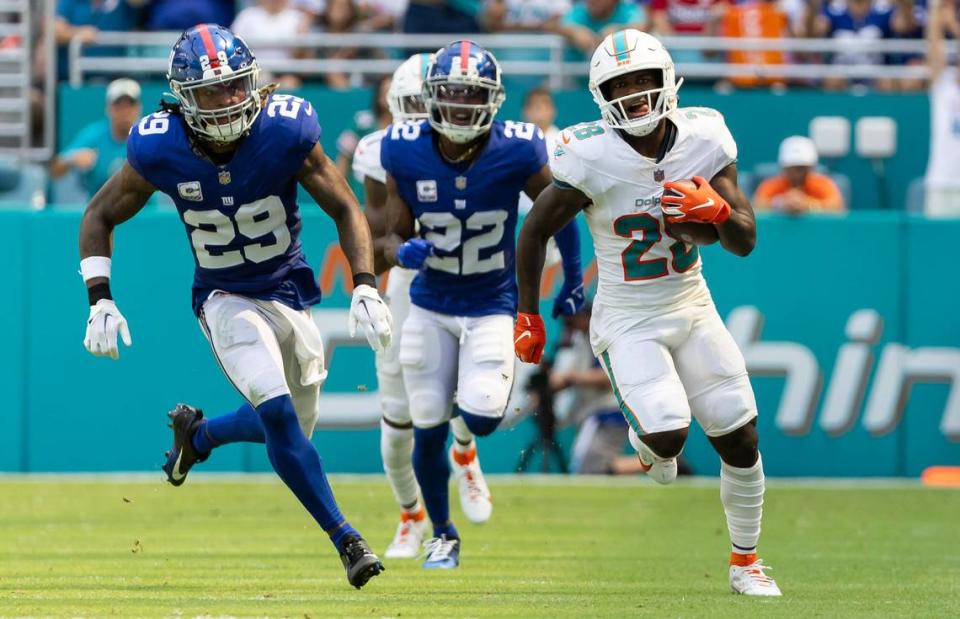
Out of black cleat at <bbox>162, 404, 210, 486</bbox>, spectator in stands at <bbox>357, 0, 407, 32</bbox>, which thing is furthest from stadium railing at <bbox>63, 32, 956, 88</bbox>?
black cleat at <bbox>162, 404, 210, 486</bbox>

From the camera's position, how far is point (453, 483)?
34.7 feet

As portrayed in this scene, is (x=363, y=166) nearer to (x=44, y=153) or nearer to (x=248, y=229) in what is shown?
(x=248, y=229)

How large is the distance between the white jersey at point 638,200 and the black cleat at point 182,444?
5.81ft

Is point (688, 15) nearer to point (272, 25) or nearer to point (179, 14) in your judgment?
point (272, 25)

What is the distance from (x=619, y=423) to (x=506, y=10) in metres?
3.57

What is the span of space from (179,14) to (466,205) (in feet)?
19.2

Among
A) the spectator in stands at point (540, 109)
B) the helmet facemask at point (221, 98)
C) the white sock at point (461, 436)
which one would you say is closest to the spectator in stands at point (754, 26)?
the spectator in stands at point (540, 109)

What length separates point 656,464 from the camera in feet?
21.2

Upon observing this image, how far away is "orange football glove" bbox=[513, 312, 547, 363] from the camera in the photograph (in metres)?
6.66

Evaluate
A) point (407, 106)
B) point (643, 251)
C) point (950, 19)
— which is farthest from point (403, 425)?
point (950, 19)

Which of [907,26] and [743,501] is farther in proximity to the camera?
[907,26]

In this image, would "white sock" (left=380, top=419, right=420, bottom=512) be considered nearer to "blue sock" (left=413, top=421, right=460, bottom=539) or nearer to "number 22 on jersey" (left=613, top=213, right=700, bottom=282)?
"blue sock" (left=413, top=421, right=460, bottom=539)

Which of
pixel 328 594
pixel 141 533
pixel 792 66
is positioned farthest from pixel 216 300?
pixel 792 66

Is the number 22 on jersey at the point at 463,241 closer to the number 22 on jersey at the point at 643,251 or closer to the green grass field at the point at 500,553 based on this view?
the number 22 on jersey at the point at 643,251
